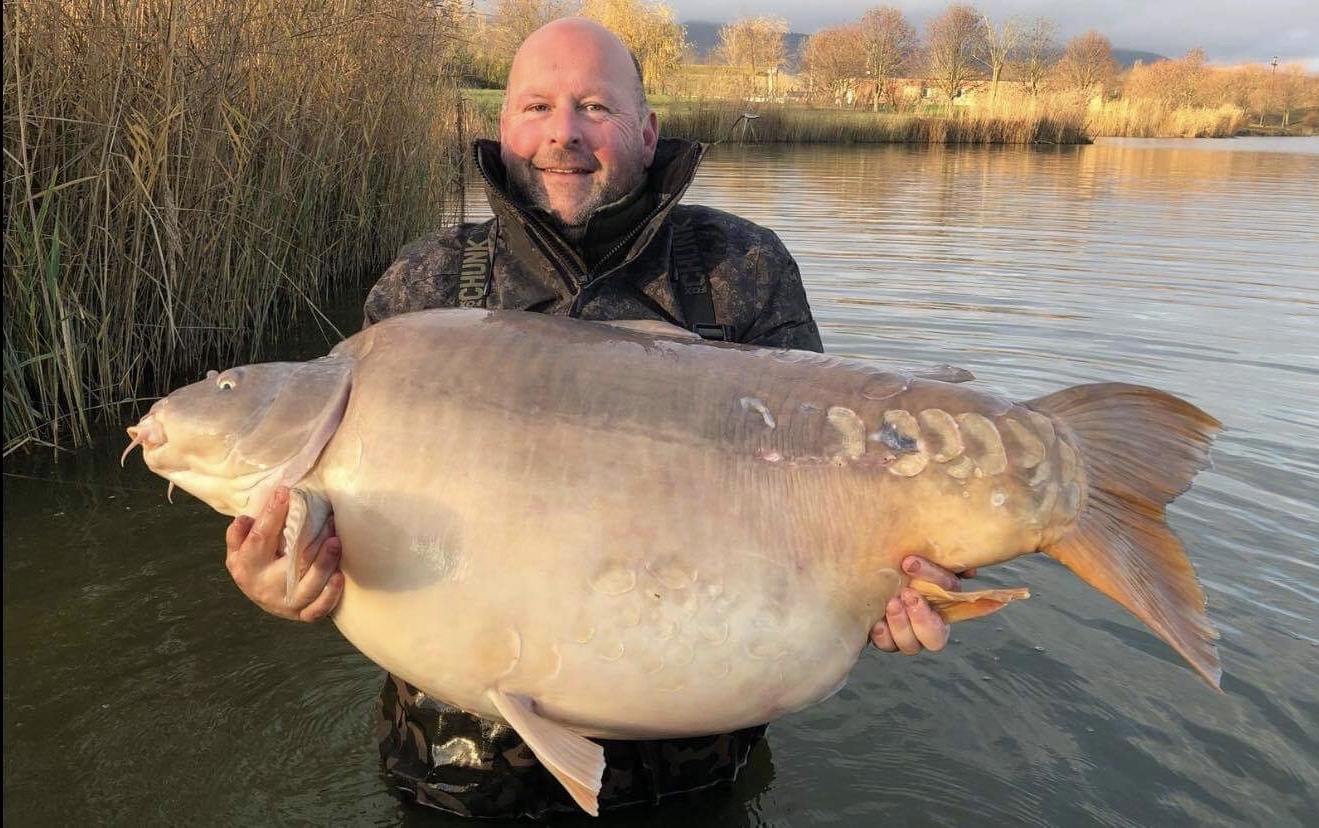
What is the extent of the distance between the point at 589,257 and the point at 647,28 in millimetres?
45288

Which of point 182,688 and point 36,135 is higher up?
point 36,135

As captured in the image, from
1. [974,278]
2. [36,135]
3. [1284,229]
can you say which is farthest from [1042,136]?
[36,135]

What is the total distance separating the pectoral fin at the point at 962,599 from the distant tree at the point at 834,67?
47306mm

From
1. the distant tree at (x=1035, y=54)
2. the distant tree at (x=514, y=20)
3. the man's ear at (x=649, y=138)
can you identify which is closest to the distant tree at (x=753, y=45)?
the distant tree at (x=1035, y=54)

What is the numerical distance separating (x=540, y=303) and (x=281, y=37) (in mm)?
4185

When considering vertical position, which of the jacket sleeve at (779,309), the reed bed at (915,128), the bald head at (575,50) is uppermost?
the reed bed at (915,128)

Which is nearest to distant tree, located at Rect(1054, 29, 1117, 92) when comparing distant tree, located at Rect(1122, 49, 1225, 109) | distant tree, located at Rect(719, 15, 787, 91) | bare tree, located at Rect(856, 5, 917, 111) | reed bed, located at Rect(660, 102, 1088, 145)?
distant tree, located at Rect(1122, 49, 1225, 109)

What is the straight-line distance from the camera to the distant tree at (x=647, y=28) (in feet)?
143

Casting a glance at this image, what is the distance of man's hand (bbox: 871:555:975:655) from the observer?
1860mm

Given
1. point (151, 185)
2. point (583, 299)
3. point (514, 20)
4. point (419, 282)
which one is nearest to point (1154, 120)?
point (514, 20)

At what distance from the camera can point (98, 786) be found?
2.67 metres

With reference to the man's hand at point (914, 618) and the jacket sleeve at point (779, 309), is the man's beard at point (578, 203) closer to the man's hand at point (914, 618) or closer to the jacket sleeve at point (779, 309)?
the jacket sleeve at point (779, 309)

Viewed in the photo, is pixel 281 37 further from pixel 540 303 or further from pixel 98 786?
pixel 98 786

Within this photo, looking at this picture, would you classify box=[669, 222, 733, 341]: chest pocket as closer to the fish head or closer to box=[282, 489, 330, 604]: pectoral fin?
A: the fish head
